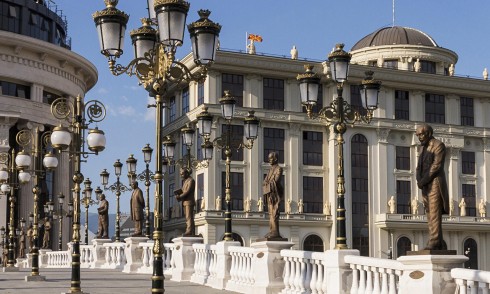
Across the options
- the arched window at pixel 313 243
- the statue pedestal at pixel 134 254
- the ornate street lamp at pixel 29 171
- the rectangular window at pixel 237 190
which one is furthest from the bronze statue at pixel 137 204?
the arched window at pixel 313 243

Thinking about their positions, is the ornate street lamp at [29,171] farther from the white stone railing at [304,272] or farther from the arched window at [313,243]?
the arched window at [313,243]

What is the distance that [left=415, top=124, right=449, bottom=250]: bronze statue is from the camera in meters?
11.5

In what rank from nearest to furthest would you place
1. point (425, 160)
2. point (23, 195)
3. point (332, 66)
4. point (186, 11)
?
point (186, 11), point (425, 160), point (332, 66), point (23, 195)

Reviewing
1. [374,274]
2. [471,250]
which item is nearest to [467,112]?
[471,250]

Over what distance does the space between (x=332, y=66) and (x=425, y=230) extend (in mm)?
53454

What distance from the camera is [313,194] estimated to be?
66.4m

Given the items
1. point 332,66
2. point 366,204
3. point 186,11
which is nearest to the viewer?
point 186,11

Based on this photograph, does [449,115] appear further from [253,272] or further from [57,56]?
[253,272]

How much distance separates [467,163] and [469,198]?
3.21 m

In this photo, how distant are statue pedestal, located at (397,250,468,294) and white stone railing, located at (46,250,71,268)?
1081 inches

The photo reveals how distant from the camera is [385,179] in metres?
68.8

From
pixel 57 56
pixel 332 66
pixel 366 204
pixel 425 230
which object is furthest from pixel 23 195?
pixel 332 66

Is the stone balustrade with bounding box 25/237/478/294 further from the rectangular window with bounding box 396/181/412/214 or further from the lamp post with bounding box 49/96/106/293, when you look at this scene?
the rectangular window with bounding box 396/181/412/214

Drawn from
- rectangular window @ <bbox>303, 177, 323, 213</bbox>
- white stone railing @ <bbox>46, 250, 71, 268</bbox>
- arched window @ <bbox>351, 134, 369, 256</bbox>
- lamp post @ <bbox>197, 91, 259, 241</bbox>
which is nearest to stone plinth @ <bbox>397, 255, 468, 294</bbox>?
lamp post @ <bbox>197, 91, 259, 241</bbox>
